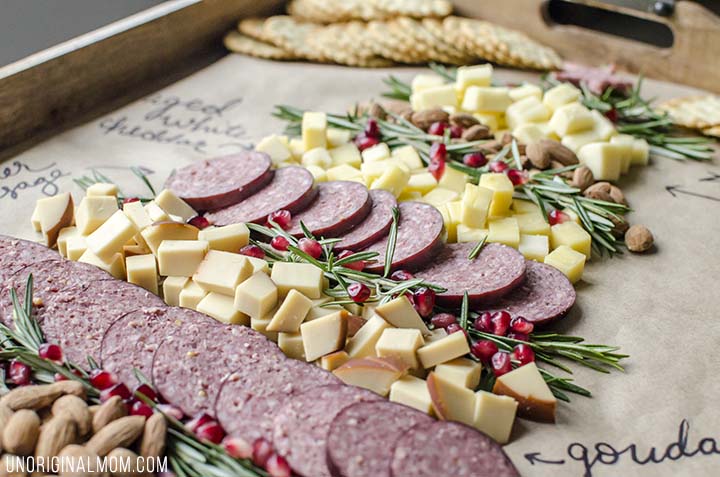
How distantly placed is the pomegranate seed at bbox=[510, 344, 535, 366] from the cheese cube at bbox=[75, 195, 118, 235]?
3.68ft

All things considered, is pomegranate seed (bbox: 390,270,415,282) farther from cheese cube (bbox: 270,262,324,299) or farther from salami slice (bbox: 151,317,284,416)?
salami slice (bbox: 151,317,284,416)

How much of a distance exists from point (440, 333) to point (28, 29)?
2.74 m

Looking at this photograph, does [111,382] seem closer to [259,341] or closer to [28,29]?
[259,341]

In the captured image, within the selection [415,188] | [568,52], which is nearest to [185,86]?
[415,188]

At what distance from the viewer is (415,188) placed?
7.79 feet

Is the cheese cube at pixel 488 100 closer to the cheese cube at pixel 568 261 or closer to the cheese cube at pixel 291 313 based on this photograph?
the cheese cube at pixel 568 261

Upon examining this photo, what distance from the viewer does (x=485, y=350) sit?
68.4 inches

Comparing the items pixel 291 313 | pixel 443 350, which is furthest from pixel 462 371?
pixel 291 313

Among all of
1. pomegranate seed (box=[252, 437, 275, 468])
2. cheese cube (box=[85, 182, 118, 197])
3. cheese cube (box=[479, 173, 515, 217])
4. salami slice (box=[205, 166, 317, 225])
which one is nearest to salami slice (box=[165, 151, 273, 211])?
salami slice (box=[205, 166, 317, 225])

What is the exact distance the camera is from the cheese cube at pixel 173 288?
6.19 ft

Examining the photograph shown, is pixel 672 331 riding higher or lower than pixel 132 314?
lower

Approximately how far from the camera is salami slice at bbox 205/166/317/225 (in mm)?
2203

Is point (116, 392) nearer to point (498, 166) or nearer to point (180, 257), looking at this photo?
point (180, 257)

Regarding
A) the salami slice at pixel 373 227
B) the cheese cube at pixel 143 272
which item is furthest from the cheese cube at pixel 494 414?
the cheese cube at pixel 143 272
